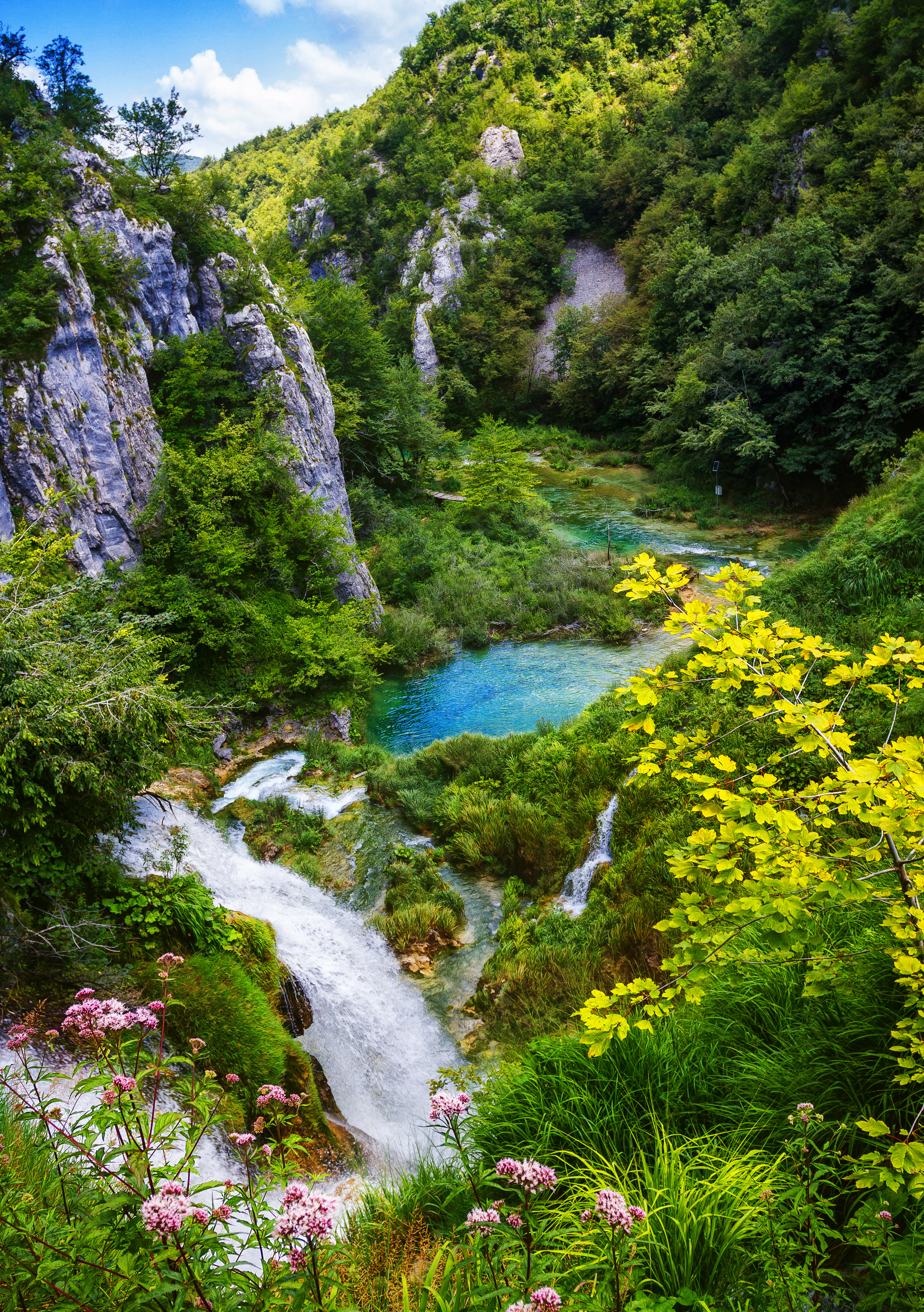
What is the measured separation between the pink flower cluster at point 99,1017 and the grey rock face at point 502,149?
180ft

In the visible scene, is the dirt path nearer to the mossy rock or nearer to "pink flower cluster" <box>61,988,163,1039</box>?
the mossy rock

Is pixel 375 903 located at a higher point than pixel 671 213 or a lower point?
lower

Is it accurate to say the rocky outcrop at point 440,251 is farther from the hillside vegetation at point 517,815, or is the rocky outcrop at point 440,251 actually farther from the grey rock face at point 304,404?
the grey rock face at point 304,404

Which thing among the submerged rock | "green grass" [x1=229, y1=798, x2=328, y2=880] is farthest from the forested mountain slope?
the submerged rock

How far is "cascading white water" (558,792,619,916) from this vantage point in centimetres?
705

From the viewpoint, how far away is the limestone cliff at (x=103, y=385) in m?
9.93

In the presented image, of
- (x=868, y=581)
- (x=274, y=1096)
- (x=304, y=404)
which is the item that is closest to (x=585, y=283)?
(x=304, y=404)

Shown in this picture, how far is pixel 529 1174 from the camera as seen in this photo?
4.80 ft

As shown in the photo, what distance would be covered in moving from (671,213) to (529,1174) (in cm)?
4097

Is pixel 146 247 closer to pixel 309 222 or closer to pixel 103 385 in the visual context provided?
pixel 103 385

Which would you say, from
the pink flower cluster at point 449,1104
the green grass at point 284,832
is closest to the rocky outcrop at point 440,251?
the green grass at point 284,832

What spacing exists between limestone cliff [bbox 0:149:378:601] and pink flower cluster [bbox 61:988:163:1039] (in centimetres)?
717

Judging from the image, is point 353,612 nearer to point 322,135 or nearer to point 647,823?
point 647,823

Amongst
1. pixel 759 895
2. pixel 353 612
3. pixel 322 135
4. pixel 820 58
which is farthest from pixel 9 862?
pixel 322 135
